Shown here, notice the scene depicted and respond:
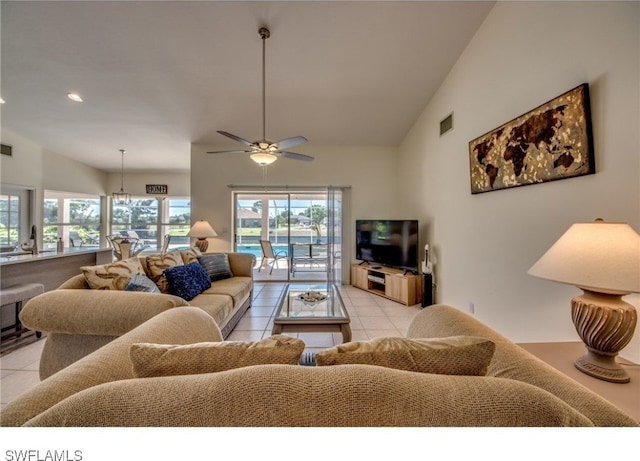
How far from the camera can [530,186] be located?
1896 millimetres

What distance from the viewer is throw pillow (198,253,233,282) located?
10.3 feet

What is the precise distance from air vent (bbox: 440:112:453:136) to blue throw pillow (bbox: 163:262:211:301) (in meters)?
3.51

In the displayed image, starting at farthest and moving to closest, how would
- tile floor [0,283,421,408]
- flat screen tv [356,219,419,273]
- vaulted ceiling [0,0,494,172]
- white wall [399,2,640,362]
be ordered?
flat screen tv [356,219,419,273] → vaulted ceiling [0,0,494,172] → tile floor [0,283,421,408] → white wall [399,2,640,362]

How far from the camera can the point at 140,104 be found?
3.62 meters

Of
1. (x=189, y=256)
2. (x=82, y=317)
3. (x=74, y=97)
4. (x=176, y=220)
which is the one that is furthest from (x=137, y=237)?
(x=82, y=317)

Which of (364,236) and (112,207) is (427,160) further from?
(112,207)

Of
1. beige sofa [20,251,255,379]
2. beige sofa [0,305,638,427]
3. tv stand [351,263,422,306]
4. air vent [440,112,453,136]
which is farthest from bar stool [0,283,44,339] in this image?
air vent [440,112,453,136]

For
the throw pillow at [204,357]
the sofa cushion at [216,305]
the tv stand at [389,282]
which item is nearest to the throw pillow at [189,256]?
the sofa cushion at [216,305]

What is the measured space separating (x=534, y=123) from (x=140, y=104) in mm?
4788

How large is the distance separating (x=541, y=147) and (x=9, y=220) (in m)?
8.22

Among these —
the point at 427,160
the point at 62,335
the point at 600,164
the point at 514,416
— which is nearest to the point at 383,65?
the point at 427,160

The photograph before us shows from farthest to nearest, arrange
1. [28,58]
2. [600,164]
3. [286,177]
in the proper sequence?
[286,177], [28,58], [600,164]

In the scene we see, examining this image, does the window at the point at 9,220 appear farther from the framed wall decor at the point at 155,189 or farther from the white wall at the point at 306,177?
the white wall at the point at 306,177

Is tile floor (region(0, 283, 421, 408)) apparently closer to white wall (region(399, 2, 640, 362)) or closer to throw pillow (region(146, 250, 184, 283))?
white wall (region(399, 2, 640, 362))
